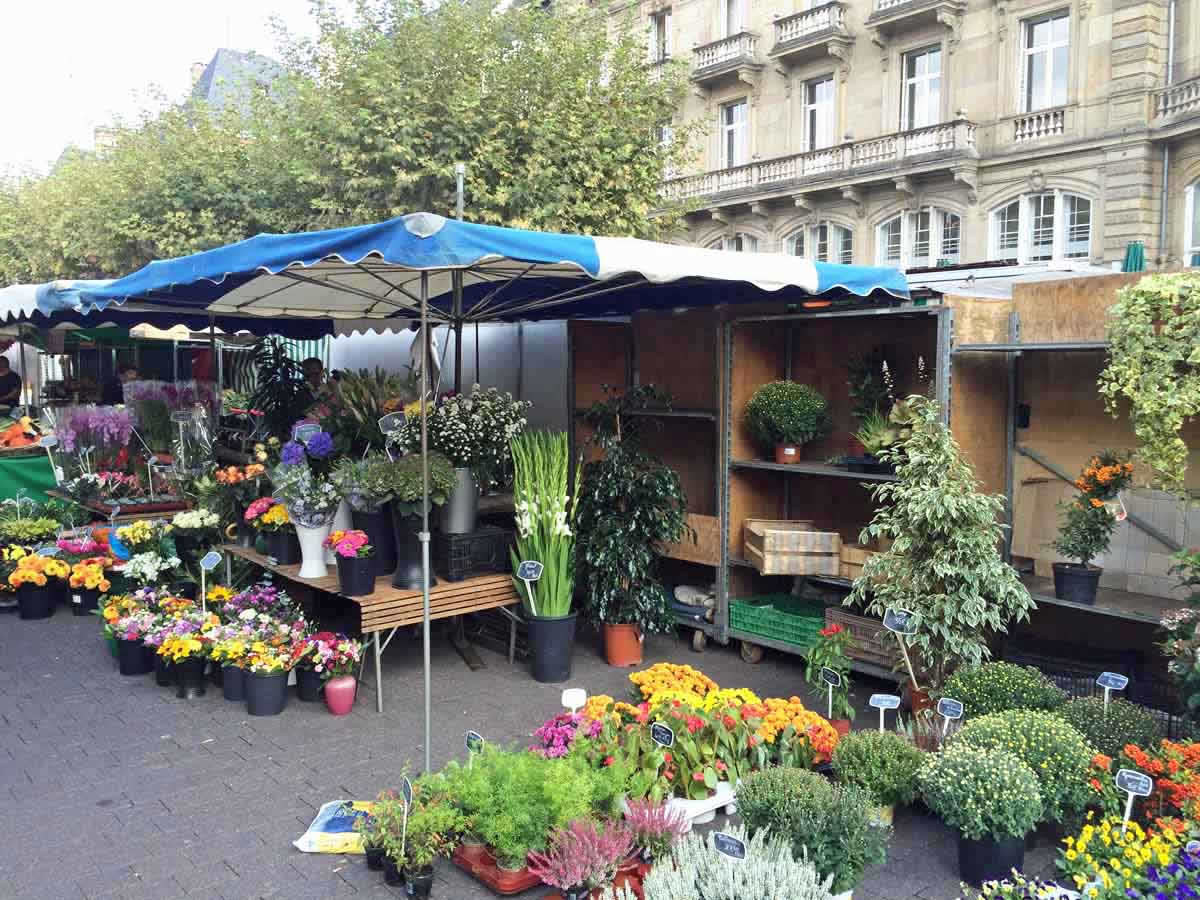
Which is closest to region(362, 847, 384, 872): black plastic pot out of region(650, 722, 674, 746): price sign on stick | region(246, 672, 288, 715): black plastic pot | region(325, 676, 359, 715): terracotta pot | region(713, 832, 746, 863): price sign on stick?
region(650, 722, 674, 746): price sign on stick

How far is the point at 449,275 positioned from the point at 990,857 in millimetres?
4727

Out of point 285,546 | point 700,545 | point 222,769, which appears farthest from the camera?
point 700,545

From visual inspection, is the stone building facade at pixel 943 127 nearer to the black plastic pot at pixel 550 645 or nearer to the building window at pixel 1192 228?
the building window at pixel 1192 228

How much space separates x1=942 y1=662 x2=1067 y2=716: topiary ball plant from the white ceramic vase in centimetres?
338

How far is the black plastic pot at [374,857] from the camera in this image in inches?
137

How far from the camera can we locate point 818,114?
898 inches

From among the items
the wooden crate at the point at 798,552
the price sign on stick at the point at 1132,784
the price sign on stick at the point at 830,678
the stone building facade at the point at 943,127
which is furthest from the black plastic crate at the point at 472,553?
the stone building facade at the point at 943,127

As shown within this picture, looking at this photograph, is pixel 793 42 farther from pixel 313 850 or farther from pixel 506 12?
pixel 313 850

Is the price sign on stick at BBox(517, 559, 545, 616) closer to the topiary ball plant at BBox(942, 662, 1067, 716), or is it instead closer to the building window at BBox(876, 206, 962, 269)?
the topiary ball plant at BBox(942, 662, 1067, 716)

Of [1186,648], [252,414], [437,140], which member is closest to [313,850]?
[1186,648]

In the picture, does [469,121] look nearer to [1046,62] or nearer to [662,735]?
[662,735]

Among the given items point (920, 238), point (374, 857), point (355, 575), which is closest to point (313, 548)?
point (355, 575)

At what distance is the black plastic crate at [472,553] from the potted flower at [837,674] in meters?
1.96

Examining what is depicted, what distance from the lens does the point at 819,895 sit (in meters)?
2.69
